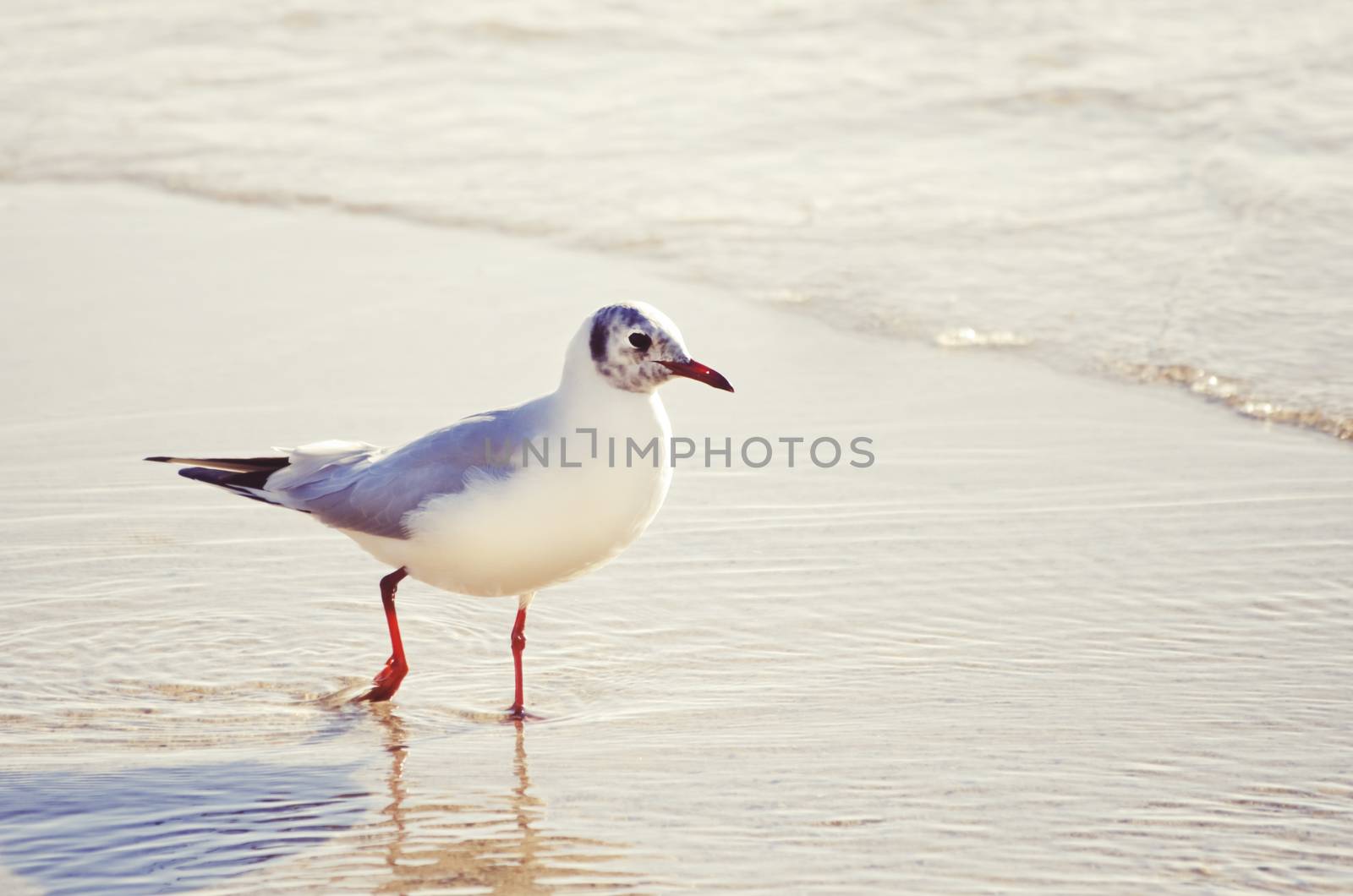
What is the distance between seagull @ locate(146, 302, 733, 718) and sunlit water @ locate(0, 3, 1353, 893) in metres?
0.33

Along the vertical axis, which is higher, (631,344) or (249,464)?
(631,344)

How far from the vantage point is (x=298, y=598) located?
5148mm

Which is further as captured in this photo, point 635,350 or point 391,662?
point 391,662

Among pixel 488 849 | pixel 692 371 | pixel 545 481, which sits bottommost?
pixel 488 849

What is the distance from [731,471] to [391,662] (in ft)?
6.29

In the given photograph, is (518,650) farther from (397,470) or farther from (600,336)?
(600,336)

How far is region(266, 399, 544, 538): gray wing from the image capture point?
4570 mm

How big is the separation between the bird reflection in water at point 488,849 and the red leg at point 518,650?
1.51 ft

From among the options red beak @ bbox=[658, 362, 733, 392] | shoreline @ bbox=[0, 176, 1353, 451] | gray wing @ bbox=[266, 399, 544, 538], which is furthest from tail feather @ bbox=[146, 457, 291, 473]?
shoreline @ bbox=[0, 176, 1353, 451]

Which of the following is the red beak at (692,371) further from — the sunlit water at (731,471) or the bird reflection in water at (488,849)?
the bird reflection in water at (488,849)

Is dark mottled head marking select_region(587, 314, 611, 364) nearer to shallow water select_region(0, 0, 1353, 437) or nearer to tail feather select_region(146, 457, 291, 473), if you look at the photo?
tail feather select_region(146, 457, 291, 473)

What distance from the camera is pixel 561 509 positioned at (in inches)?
174

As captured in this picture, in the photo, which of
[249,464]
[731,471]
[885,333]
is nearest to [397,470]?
[249,464]

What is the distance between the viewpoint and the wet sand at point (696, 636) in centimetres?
358
